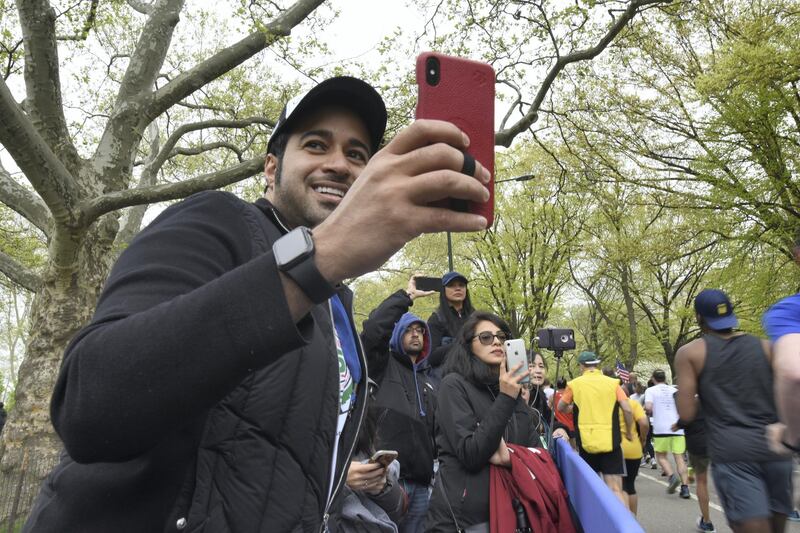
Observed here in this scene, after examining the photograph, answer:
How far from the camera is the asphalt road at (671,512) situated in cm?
743

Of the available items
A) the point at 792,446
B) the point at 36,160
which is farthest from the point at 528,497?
the point at 36,160

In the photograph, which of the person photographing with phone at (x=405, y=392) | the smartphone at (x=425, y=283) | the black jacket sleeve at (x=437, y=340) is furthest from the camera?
the black jacket sleeve at (x=437, y=340)

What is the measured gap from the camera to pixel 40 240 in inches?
749

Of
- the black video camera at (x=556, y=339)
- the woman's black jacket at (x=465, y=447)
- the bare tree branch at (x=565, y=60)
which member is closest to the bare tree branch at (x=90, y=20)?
the bare tree branch at (x=565, y=60)

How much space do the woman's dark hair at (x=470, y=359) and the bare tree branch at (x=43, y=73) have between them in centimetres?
616

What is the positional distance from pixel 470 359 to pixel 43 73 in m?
6.44

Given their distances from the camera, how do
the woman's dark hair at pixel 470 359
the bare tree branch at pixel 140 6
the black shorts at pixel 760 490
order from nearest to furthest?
the woman's dark hair at pixel 470 359 < the black shorts at pixel 760 490 < the bare tree branch at pixel 140 6

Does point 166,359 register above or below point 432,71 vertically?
below

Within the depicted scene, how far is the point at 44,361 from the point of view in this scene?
780cm

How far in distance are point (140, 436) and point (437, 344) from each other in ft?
16.9

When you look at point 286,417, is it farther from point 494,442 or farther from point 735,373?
point 735,373

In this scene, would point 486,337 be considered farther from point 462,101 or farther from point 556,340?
point 556,340

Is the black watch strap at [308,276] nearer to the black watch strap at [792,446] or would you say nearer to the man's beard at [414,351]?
the black watch strap at [792,446]

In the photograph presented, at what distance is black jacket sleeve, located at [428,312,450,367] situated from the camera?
217 inches
